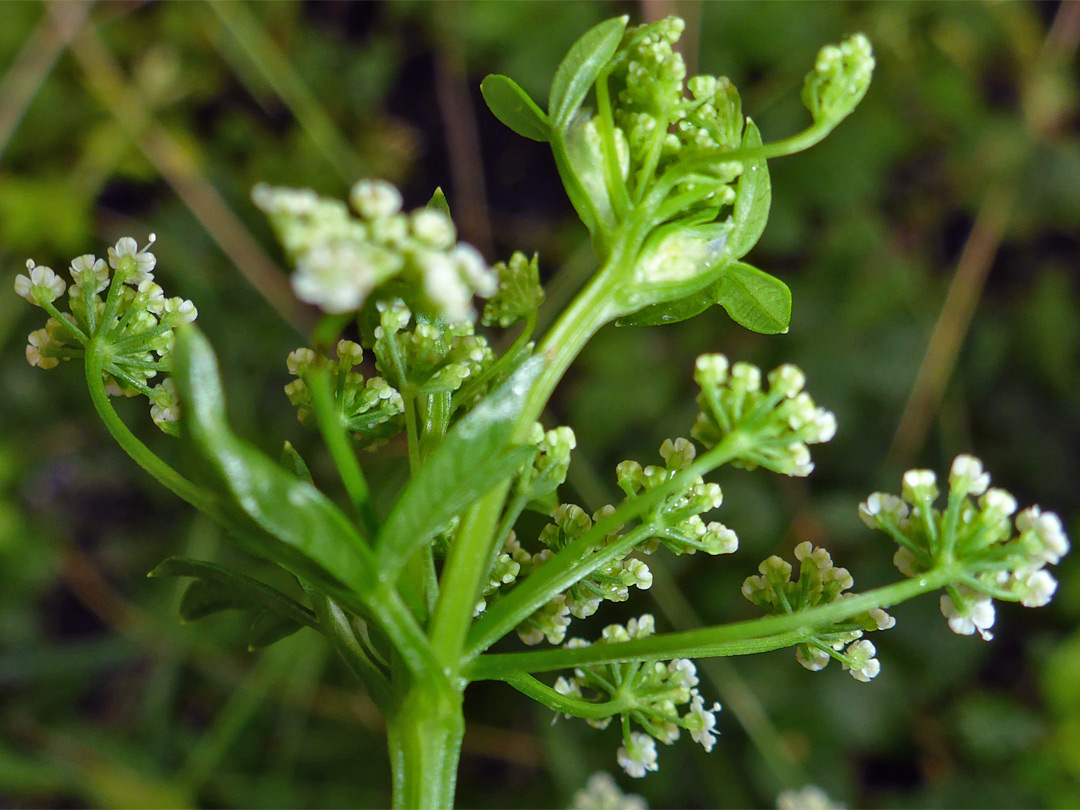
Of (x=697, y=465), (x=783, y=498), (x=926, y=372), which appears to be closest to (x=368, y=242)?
(x=697, y=465)

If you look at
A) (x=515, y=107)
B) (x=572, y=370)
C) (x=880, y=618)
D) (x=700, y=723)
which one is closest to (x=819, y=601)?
(x=880, y=618)

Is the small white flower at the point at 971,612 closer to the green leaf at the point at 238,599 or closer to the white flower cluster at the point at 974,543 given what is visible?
the white flower cluster at the point at 974,543

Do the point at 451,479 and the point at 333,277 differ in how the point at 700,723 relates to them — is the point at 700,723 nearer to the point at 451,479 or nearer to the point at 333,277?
the point at 451,479

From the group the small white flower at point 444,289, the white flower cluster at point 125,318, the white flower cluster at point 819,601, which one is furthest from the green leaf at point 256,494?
the white flower cluster at point 819,601

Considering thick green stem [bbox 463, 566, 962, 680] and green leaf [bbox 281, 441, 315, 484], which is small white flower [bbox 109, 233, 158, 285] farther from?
thick green stem [bbox 463, 566, 962, 680]

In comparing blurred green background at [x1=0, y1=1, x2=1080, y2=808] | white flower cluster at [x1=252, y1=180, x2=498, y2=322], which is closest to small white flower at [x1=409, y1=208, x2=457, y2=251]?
white flower cluster at [x1=252, y1=180, x2=498, y2=322]

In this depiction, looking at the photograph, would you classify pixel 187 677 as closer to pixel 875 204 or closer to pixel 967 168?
pixel 875 204
